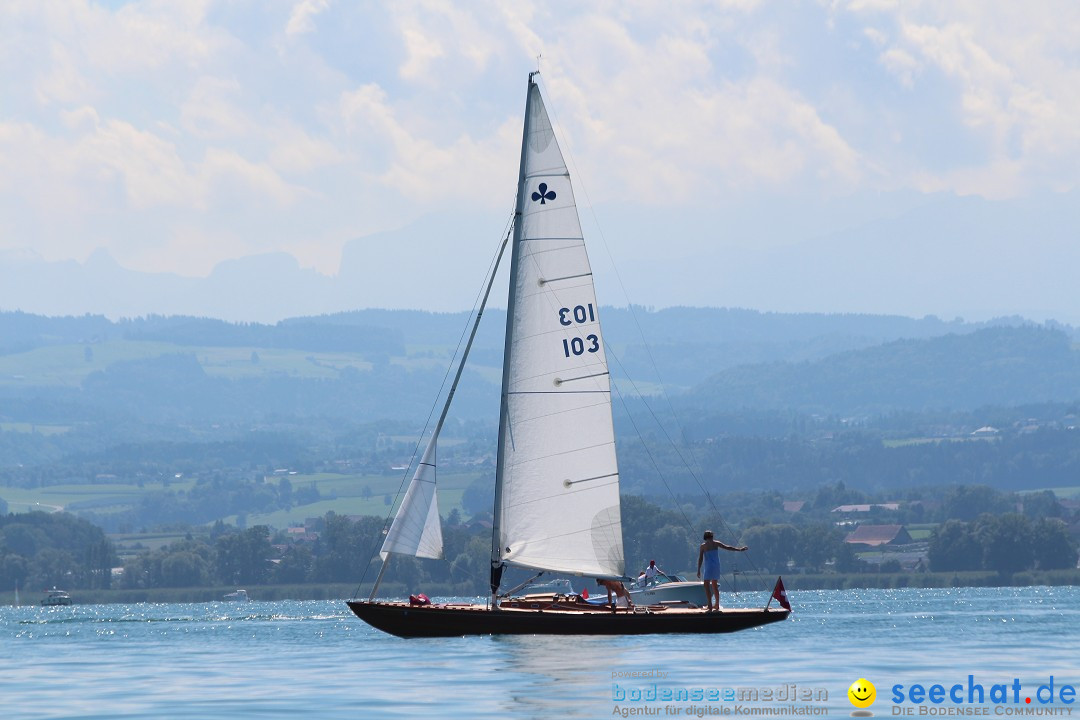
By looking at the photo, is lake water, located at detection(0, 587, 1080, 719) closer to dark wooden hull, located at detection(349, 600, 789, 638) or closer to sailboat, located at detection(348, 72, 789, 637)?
dark wooden hull, located at detection(349, 600, 789, 638)

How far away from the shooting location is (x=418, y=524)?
61.6 metres

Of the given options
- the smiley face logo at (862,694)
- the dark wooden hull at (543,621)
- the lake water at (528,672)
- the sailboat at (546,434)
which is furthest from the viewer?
the sailboat at (546,434)

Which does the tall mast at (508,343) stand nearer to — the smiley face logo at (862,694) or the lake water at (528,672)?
the lake water at (528,672)

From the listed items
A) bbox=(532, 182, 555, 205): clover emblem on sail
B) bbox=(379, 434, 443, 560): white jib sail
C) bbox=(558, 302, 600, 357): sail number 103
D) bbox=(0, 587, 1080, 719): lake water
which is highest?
bbox=(532, 182, 555, 205): clover emblem on sail

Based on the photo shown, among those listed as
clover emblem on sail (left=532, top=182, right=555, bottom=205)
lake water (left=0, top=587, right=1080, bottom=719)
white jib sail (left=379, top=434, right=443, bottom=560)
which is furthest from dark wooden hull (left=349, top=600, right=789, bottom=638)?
clover emblem on sail (left=532, top=182, right=555, bottom=205)

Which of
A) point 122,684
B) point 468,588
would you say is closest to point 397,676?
point 122,684

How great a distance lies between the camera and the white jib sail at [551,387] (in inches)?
2424

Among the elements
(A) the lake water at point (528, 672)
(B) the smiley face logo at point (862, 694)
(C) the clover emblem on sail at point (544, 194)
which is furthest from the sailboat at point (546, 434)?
(B) the smiley face logo at point (862, 694)

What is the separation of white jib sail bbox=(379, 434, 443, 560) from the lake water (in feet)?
9.83

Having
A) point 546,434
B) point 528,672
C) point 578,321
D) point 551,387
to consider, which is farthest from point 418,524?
point 528,672

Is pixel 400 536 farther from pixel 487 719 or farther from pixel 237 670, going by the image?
pixel 487 719

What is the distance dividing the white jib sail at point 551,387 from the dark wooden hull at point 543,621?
172 centimetres

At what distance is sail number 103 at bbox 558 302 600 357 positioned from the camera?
61.7 metres

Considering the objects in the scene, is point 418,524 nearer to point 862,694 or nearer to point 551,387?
point 551,387
